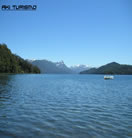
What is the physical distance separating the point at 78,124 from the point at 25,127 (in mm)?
4018

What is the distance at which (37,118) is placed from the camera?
1216 centimetres

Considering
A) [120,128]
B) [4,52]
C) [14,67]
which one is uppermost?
[4,52]

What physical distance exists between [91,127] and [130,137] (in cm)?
266

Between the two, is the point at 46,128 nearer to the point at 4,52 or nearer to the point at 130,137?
the point at 130,137

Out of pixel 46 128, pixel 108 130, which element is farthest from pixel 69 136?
pixel 108 130

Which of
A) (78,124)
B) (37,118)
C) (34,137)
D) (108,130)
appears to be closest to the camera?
(34,137)

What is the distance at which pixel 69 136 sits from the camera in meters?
8.70

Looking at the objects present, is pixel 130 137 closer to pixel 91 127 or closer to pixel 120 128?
pixel 120 128

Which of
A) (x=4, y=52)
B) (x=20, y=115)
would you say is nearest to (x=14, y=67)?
(x=4, y=52)

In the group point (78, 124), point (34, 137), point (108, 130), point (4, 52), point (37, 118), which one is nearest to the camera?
point (34, 137)

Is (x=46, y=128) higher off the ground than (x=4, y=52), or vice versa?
(x=4, y=52)

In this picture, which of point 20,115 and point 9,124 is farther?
point 20,115

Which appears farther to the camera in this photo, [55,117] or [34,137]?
[55,117]

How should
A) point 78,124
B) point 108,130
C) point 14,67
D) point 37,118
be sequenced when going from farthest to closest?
point 14,67 < point 37,118 < point 78,124 < point 108,130
